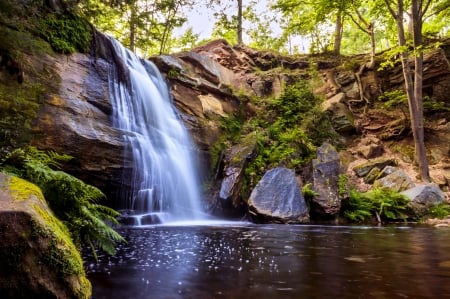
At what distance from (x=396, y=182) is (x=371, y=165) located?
137 centimetres

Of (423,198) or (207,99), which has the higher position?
(207,99)

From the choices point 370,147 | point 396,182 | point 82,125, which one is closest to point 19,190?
point 82,125

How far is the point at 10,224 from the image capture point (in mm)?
2025

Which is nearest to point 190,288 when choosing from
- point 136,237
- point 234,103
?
point 136,237

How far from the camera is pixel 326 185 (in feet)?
33.5

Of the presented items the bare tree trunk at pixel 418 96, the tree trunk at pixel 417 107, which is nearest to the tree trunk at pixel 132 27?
the tree trunk at pixel 417 107

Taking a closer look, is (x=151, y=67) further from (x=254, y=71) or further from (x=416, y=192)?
(x=416, y=192)

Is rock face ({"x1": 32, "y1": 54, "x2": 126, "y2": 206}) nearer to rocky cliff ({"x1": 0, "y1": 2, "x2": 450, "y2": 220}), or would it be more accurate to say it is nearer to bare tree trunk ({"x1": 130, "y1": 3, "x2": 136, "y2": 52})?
rocky cliff ({"x1": 0, "y1": 2, "x2": 450, "y2": 220})

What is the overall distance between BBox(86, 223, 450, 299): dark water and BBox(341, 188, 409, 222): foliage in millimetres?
3956

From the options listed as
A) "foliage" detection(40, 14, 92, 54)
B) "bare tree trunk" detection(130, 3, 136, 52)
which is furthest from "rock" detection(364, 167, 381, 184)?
"bare tree trunk" detection(130, 3, 136, 52)

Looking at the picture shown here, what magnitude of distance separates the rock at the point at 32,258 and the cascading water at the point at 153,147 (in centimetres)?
640

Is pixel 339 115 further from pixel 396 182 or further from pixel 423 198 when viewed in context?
pixel 423 198

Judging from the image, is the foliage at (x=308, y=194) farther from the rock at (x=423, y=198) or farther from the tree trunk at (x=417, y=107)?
the tree trunk at (x=417, y=107)

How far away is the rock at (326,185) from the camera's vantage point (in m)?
9.73
